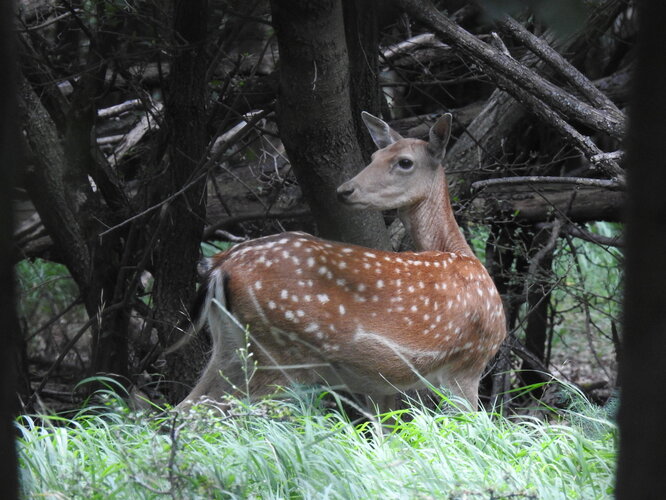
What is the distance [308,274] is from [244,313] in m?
0.38

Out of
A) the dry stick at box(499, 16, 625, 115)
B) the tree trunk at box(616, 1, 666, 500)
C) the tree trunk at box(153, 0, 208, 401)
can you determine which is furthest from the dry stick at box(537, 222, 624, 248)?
the tree trunk at box(616, 1, 666, 500)

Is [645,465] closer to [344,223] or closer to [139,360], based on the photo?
[344,223]

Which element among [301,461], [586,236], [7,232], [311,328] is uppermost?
[7,232]

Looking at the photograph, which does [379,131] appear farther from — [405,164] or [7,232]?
[7,232]

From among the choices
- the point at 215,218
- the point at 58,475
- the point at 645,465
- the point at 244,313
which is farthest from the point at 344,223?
the point at 645,465

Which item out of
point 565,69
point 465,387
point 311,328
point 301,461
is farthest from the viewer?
point 465,387

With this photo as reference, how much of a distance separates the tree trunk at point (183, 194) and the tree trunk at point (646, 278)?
4010 mm

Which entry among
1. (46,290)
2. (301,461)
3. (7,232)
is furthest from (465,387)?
(46,290)

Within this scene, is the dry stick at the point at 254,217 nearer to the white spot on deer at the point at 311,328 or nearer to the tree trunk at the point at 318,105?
the tree trunk at the point at 318,105

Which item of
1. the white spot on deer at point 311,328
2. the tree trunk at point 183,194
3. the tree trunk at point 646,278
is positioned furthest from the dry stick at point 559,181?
the tree trunk at point 646,278

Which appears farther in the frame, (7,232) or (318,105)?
(318,105)

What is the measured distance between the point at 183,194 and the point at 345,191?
1.20 meters

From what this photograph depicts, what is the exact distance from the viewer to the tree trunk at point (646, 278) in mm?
1615

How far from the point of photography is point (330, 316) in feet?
15.1
